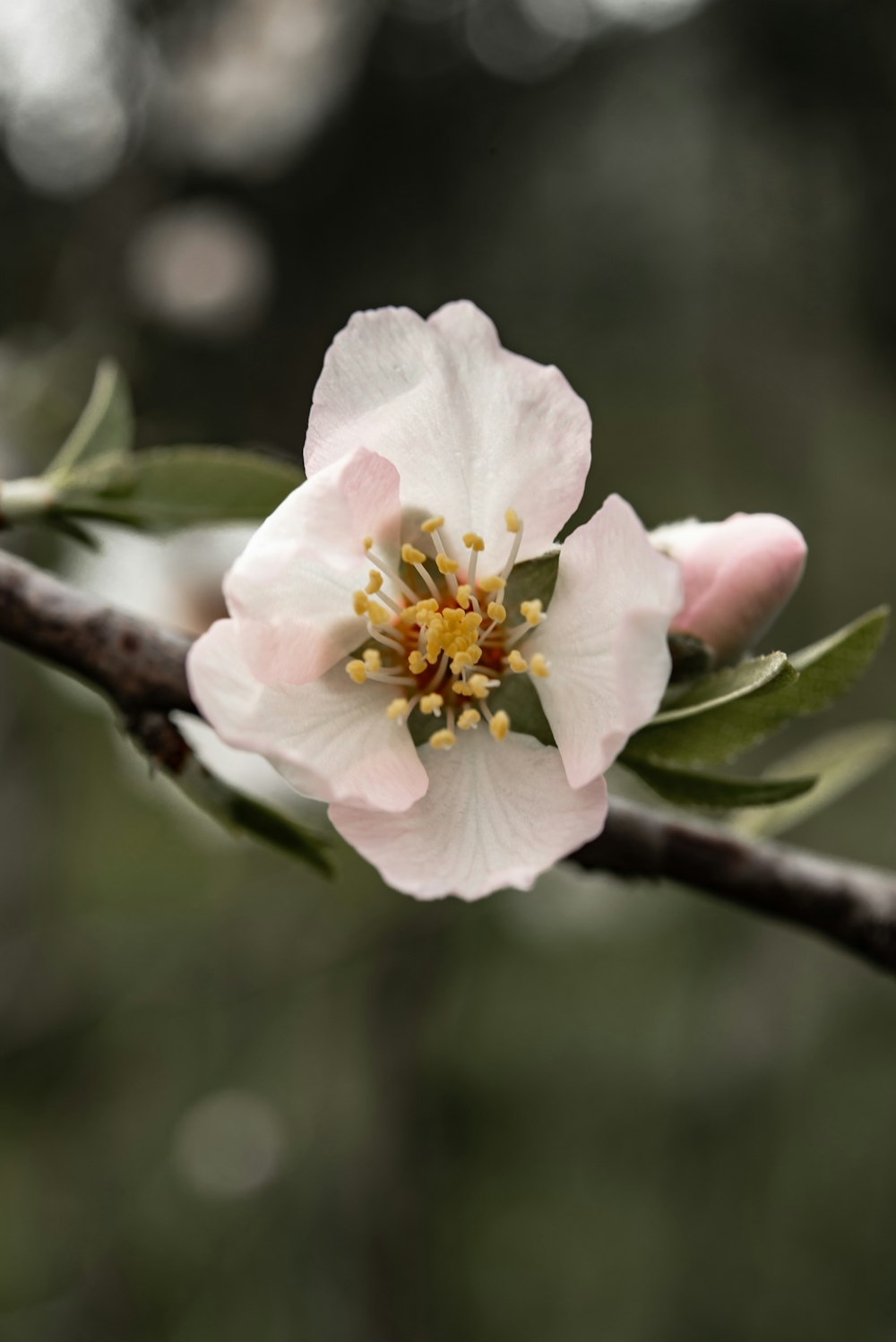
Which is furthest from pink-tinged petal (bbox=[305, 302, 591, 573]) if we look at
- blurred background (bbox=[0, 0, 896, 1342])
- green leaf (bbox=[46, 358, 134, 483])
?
blurred background (bbox=[0, 0, 896, 1342])

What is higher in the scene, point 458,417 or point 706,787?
point 458,417

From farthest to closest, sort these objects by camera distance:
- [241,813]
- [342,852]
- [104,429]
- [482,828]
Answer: [342,852], [104,429], [241,813], [482,828]

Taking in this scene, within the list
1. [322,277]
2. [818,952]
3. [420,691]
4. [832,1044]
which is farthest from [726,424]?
[420,691]

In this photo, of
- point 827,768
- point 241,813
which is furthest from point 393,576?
point 827,768

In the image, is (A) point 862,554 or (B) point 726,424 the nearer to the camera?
(B) point 726,424

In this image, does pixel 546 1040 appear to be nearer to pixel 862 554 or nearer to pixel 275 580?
pixel 862 554

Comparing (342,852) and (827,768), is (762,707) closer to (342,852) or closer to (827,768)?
(827,768)
